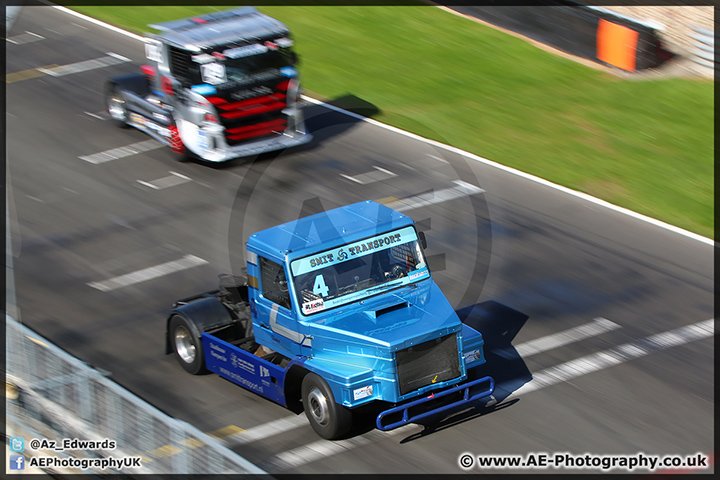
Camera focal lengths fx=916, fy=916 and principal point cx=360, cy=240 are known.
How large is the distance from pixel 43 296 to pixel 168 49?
23.8 ft

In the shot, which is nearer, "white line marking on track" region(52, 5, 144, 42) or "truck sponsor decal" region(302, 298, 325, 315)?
"truck sponsor decal" region(302, 298, 325, 315)

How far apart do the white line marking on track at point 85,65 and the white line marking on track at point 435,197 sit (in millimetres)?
11786

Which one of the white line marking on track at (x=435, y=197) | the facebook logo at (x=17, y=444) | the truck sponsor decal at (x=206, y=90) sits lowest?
the white line marking on track at (x=435, y=197)

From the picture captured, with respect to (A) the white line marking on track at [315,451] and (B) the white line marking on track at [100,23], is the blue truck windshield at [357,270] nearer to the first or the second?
(A) the white line marking on track at [315,451]

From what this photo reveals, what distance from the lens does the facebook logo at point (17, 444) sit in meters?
11.1

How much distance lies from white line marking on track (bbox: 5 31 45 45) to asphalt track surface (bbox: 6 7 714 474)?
10.9ft

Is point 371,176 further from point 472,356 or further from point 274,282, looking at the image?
point 472,356

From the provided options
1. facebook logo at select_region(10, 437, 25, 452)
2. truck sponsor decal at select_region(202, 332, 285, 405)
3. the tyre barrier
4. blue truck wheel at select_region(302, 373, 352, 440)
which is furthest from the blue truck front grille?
the tyre barrier

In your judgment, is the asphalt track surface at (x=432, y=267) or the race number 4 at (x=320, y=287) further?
the asphalt track surface at (x=432, y=267)

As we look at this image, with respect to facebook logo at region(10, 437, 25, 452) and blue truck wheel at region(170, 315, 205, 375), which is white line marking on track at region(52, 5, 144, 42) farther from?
facebook logo at region(10, 437, 25, 452)

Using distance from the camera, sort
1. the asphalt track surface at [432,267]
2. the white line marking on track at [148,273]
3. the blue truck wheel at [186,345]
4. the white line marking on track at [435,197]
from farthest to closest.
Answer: the white line marking on track at [435,197], the white line marking on track at [148,273], the blue truck wheel at [186,345], the asphalt track surface at [432,267]

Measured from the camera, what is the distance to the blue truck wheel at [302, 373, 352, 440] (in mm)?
11289

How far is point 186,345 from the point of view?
13.7 m

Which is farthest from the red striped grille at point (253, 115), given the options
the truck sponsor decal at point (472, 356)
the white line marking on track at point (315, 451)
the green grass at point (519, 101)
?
the white line marking on track at point (315, 451)
